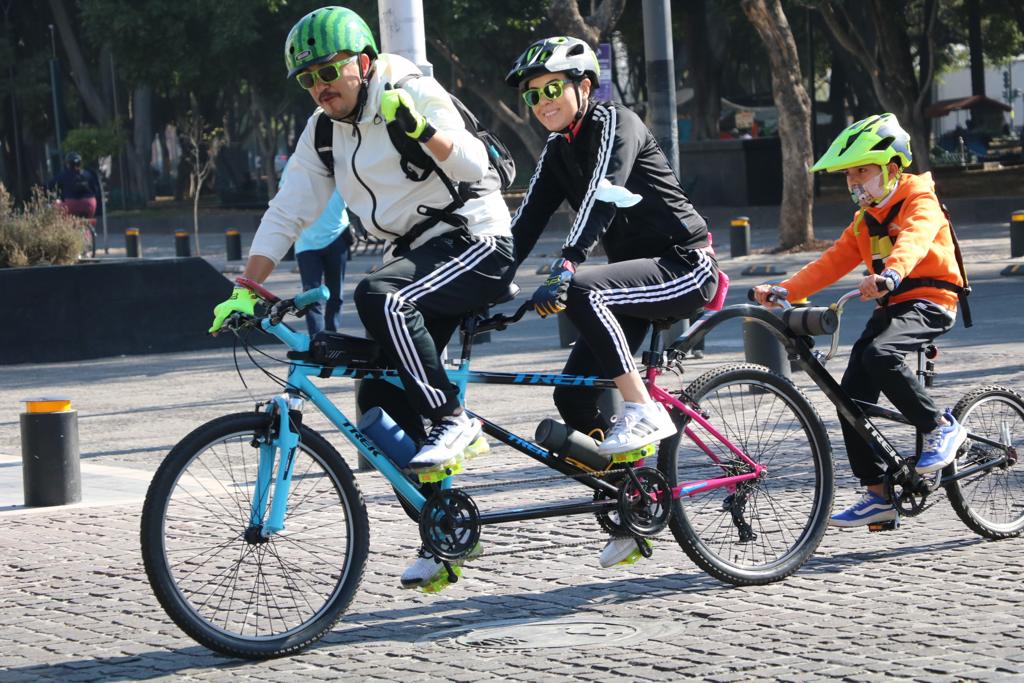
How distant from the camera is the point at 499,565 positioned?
6.15 meters

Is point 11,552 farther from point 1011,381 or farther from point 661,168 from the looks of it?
point 1011,381

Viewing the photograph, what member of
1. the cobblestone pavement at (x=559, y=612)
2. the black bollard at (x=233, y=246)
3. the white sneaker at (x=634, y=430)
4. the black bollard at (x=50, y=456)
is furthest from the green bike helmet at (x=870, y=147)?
the black bollard at (x=233, y=246)

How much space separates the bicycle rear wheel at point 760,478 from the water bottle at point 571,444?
0.34 m

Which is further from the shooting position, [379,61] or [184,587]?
[379,61]

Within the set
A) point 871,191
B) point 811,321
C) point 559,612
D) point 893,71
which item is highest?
point 893,71

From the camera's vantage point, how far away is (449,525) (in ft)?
16.9

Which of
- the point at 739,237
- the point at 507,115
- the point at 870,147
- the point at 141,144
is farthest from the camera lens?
the point at 141,144

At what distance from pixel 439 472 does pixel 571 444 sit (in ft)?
1.75

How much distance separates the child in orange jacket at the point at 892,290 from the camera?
233 inches

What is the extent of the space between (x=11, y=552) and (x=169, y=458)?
2.44 m

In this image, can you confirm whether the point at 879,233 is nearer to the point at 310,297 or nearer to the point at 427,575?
the point at 427,575

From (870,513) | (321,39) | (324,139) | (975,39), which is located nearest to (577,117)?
(324,139)

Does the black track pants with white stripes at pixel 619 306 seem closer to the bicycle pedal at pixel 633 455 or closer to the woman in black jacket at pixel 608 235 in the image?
the woman in black jacket at pixel 608 235

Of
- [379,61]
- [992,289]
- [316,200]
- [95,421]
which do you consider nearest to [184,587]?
[316,200]
